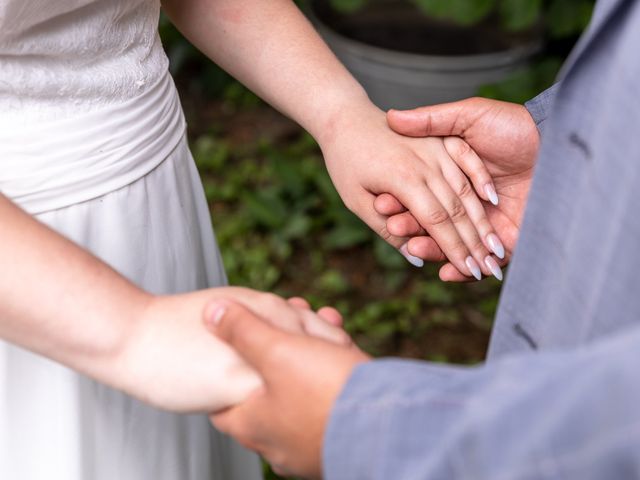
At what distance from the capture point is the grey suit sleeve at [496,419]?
65 centimetres

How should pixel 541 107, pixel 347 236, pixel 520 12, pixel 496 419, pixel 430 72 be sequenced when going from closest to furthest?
pixel 496 419 < pixel 541 107 < pixel 520 12 < pixel 347 236 < pixel 430 72

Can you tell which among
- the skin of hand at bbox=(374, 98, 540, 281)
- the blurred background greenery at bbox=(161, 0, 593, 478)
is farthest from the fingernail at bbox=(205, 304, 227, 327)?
the blurred background greenery at bbox=(161, 0, 593, 478)

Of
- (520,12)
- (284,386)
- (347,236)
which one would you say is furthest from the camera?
(347,236)

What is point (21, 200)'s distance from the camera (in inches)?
41.9

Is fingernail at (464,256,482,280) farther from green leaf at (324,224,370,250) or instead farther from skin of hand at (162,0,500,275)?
green leaf at (324,224,370,250)

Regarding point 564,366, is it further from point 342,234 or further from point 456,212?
point 342,234

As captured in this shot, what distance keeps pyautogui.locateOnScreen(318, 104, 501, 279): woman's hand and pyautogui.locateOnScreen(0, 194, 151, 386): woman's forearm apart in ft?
1.55

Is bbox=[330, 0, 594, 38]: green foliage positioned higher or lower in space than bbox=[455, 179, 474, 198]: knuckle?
lower

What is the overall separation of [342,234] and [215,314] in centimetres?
194

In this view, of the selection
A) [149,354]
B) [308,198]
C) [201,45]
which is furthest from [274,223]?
[149,354]

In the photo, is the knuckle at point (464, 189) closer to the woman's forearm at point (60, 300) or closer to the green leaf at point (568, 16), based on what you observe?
the woman's forearm at point (60, 300)

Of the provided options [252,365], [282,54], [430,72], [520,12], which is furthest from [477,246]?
[430,72]

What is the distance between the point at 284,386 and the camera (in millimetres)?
838

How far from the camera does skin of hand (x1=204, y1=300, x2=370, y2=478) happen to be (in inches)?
32.0
